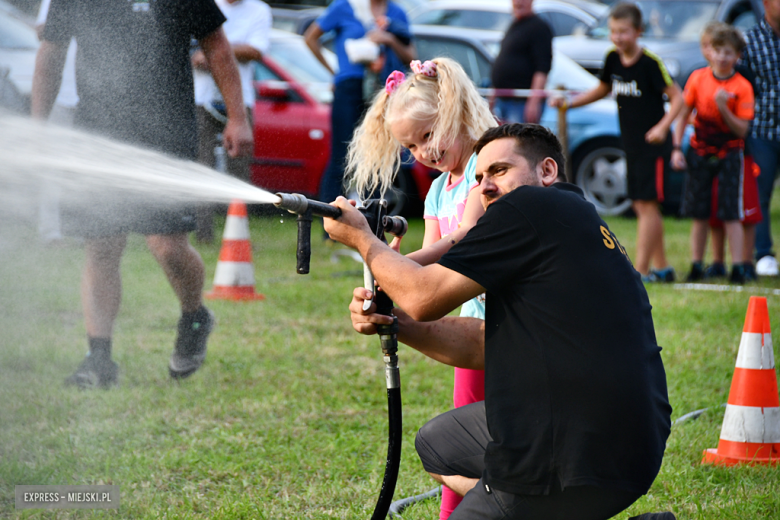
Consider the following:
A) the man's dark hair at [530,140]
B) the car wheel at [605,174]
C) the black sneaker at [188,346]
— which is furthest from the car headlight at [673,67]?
the man's dark hair at [530,140]

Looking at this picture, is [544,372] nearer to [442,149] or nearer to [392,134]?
[442,149]

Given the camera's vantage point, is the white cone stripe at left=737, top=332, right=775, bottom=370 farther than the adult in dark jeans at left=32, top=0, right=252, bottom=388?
No

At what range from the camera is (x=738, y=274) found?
634cm

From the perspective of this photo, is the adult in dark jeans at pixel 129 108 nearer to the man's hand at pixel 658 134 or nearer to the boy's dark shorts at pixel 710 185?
the man's hand at pixel 658 134

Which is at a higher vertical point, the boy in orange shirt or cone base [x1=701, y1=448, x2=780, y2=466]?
the boy in orange shirt

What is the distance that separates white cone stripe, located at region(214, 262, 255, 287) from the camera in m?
5.57

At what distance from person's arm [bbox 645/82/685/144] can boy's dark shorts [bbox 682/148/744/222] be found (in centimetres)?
60

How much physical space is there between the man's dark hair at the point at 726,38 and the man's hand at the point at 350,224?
17.3ft

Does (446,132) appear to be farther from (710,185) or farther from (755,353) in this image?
(710,185)

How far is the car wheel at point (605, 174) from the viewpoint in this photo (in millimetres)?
9109

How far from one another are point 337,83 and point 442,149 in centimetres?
505

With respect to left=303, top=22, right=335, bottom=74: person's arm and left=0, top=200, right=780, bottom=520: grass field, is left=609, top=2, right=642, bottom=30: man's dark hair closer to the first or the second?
left=0, top=200, right=780, bottom=520: grass field

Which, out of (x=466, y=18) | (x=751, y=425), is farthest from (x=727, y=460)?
(x=466, y=18)

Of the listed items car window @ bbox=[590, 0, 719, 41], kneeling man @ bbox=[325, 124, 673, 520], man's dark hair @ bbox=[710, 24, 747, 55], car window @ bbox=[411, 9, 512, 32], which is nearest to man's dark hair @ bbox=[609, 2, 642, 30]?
man's dark hair @ bbox=[710, 24, 747, 55]
